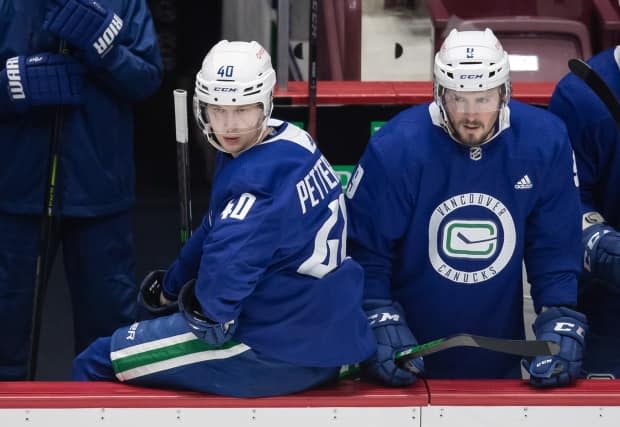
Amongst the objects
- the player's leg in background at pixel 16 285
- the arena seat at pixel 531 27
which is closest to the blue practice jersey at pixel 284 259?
the player's leg in background at pixel 16 285

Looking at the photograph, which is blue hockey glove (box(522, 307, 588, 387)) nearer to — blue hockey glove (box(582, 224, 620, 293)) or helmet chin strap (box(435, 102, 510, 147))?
blue hockey glove (box(582, 224, 620, 293))

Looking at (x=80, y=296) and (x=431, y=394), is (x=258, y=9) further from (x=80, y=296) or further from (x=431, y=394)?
(x=431, y=394)

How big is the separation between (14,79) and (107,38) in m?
0.27

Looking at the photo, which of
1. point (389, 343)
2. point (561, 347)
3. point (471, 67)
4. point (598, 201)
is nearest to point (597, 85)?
point (598, 201)

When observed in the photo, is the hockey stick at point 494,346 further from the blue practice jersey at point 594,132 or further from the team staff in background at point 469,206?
the blue practice jersey at point 594,132

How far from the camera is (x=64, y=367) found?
4.63 metres

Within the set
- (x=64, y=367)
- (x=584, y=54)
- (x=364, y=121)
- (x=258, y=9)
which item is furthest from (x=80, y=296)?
(x=584, y=54)

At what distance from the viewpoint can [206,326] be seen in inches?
111

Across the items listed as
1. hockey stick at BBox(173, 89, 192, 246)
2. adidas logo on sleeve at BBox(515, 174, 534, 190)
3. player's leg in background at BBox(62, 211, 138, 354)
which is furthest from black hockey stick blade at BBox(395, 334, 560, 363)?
player's leg in background at BBox(62, 211, 138, 354)

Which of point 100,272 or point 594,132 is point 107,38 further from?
point 594,132

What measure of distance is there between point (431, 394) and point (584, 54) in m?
3.18

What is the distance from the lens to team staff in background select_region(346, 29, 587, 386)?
3020mm

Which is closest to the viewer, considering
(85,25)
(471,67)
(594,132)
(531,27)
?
(471,67)

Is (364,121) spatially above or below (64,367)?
above
